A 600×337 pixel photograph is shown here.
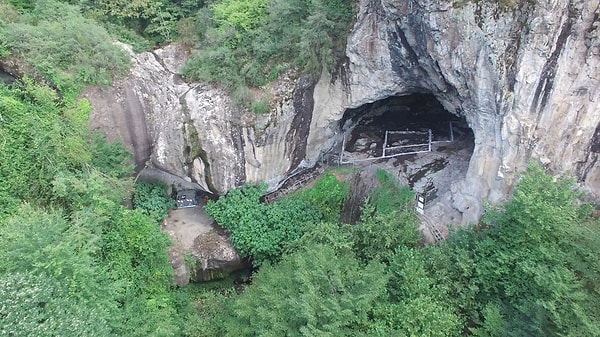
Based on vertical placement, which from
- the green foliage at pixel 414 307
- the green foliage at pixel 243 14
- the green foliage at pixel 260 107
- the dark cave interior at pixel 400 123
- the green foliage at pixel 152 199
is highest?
the green foliage at pixel 243 14

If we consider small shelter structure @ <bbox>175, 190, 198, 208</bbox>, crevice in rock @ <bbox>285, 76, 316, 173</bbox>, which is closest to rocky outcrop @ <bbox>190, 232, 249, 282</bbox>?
small shelter structure @ <bbox>175, 190, 198, 208</bbox>

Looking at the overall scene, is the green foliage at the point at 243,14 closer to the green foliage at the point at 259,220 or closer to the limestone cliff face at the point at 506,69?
the limestone cliff face at the point at 506,69

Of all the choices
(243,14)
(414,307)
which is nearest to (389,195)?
(414,307)

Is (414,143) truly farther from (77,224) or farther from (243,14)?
(77,224)

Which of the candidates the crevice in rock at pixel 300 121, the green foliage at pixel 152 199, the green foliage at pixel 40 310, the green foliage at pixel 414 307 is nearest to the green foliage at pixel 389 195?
the crevice in rock at pixel 300 121

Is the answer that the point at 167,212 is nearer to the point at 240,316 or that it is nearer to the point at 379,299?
the point at 240,316

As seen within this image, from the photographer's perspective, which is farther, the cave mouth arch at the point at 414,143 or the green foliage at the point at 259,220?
the cave mouth arch at the point at 414,143
